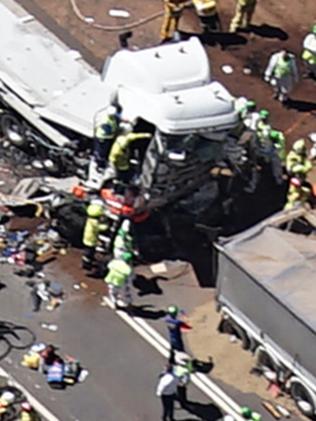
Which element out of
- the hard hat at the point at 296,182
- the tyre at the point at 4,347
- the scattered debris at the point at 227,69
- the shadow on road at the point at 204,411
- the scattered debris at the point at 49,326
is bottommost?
the shadow on road at the point at 204,411

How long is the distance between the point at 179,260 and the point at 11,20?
5.54 meters

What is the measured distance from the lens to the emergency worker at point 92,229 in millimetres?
22438

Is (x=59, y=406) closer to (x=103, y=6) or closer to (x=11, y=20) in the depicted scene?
(x=11, y=20)

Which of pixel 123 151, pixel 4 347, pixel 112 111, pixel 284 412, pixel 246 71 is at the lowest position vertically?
pixel 284 412

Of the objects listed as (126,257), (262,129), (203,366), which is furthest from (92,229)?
(262,129)

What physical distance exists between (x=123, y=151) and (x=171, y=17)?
5.98m

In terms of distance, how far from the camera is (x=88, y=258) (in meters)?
22.8

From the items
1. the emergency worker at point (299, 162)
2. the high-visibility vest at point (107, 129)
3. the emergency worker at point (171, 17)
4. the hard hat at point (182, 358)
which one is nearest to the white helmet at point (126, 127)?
the high-visibility vest at point (107, 129)

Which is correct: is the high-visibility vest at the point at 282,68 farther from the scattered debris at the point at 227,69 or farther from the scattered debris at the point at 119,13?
the scattered debris at the point at 119,13

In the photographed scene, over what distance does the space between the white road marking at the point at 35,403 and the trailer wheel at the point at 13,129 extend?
490 cm

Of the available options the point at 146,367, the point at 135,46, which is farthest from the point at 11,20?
the point at 146,367

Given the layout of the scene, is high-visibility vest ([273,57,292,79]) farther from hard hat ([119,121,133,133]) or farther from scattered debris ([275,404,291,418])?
scattered debris ([275,404,291,418])

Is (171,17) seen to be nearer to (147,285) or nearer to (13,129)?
(13,129)

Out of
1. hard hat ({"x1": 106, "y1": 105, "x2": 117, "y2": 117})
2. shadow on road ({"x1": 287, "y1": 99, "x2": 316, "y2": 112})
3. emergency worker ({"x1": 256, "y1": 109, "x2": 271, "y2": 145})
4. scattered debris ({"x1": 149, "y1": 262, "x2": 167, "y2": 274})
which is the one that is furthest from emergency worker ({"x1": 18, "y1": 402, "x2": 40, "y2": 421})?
shadow on road ({"x1": 287, "y1": 99, "x2": 316, "y2": 112})
